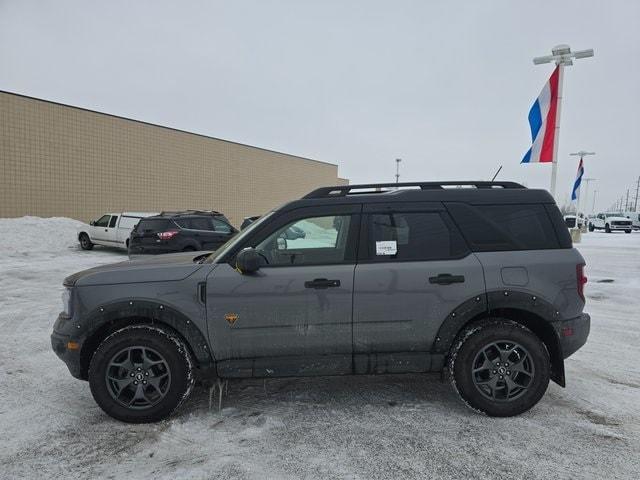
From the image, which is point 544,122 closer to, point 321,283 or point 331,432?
point 321,283

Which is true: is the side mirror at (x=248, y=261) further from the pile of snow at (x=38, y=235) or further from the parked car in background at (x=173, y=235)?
the pile of snow at (x=38, y=235)

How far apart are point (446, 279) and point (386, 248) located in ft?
1.83

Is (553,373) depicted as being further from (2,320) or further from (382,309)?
(2,320)

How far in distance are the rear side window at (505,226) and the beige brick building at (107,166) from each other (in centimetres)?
2280

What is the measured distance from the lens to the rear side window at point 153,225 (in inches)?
489

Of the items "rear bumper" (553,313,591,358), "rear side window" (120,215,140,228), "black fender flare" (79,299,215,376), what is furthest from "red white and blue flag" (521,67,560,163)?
"rear side window" (120,215,140,228)

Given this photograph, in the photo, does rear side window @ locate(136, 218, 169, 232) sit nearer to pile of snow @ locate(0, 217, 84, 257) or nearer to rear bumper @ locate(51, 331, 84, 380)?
pile of snow @ locate(0, 217, 84, 257)

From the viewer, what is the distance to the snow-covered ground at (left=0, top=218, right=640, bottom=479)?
283cm

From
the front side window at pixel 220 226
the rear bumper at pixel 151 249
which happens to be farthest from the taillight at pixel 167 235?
the front side window at pixel 220 226

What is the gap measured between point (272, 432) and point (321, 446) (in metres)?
0.43

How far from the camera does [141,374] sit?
3.46 meters

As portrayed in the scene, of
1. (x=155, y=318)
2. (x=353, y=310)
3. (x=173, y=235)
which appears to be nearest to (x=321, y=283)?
(x=353, y=310)

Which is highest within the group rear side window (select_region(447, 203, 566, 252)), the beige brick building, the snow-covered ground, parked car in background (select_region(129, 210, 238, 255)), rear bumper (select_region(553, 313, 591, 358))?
the beige brick building

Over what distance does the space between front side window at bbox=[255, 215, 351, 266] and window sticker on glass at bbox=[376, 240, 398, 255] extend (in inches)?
11.4
